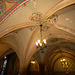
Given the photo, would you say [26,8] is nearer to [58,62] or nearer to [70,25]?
[70,25]

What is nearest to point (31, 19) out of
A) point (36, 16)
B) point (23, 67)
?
point (36, 16)

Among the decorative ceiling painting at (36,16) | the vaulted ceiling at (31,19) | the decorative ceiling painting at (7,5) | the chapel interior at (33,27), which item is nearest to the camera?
the decorative ceiling painting at (7,5)

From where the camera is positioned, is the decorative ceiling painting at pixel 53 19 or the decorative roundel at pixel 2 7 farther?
the decorative ceiling painting at pixel 53 19

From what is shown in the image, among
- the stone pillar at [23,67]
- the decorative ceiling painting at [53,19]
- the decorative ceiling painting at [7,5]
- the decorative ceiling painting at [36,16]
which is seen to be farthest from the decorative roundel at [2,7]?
the stone pillar at [23,67]

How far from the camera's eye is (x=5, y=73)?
1293cm

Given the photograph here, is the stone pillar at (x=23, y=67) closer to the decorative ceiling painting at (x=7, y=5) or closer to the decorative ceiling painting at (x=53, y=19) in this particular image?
the decorative ceiling painting at (x=53, y=19)

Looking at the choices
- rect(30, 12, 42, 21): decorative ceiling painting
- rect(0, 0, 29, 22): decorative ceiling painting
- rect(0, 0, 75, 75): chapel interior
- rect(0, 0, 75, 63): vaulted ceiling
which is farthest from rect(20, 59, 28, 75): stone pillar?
rect(0, 0, 29, 22): decorative ceiling painting

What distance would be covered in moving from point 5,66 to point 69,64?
1111 centimetres

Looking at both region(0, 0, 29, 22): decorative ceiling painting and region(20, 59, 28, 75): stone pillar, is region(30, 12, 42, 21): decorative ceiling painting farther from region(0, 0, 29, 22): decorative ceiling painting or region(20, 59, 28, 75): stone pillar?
region(20, 59, 28, 75): stone pillar

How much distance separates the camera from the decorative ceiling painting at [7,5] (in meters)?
4.24

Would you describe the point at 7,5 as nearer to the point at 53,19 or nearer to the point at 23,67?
the point at 53,19

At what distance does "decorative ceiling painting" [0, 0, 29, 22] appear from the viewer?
13.9ft

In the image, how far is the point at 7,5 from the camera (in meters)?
4.39

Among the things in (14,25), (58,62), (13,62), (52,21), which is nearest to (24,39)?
(14,25)
